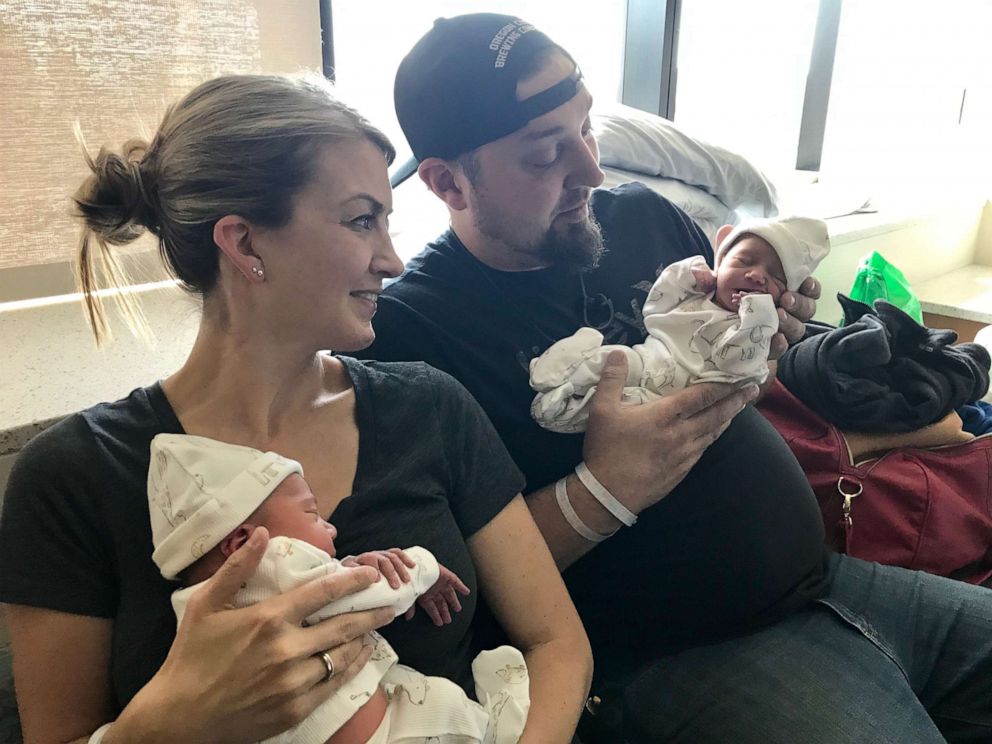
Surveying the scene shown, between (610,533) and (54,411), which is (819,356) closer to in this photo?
(610,533)

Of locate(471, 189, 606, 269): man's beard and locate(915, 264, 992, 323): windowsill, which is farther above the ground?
locate(471, 189, 606, 269): man's beard

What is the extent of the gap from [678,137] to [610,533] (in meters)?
1.18

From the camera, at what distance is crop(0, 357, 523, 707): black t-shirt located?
0.83m

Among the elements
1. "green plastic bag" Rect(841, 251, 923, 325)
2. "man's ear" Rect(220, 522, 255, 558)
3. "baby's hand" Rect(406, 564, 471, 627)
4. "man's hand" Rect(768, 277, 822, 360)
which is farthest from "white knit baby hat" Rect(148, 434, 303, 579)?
"green plastic bag" Rect(841, 251, 923, 325)

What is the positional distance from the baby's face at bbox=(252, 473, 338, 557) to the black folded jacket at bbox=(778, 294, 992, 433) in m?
1.04

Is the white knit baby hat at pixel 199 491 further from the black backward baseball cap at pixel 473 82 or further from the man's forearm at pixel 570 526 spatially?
the black backward baseball cap at pixel 473 82

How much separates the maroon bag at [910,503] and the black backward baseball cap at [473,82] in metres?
0.80

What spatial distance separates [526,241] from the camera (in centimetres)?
133

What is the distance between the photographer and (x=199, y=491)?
76cm

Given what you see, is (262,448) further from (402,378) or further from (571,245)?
(571,245)

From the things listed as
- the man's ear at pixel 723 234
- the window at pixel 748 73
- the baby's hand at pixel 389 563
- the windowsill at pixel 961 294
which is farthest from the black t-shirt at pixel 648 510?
the window at pixel 748 73

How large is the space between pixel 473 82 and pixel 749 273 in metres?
0.53

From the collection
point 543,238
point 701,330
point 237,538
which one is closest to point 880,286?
point 701,330

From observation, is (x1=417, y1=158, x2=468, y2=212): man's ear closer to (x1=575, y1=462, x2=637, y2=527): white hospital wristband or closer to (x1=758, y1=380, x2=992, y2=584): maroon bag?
(x1=575, y1=462, x2=637, y2=527): white hospital wristband
